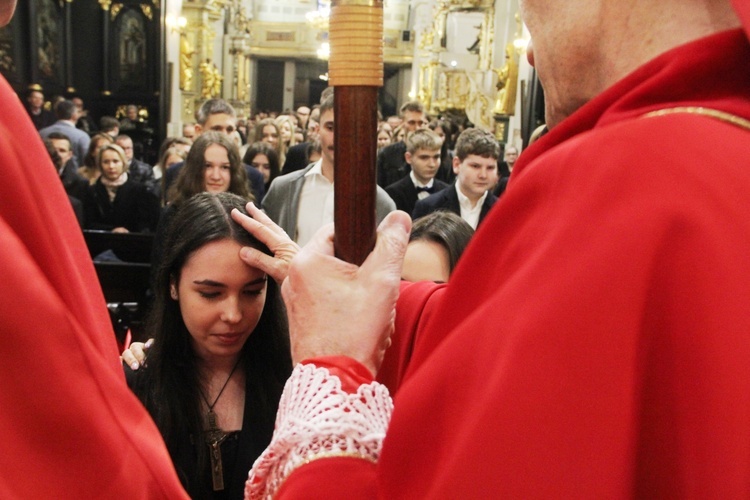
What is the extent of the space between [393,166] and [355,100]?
6.69 m

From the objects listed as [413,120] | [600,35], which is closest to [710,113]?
[600,35]

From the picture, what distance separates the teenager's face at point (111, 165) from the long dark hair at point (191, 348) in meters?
4.53

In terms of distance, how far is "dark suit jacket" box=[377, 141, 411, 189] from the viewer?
309 inches

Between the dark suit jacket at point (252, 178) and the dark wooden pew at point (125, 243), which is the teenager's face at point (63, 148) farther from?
the dark wooden pew at point (125, 243)

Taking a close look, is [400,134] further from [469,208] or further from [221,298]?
[221,298]

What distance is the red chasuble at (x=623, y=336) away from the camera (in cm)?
84

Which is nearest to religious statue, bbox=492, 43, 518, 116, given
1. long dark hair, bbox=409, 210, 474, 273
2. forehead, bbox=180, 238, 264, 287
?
long dark hair, bbox=409, 210, 474, 273

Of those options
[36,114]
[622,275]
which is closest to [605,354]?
[622,275]

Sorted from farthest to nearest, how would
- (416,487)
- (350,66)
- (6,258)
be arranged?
(350,66) → (416,487) → (6,258)

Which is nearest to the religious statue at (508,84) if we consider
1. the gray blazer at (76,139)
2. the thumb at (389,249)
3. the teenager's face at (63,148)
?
the gray blazer at (76,139)

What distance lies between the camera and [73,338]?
2.92 ft

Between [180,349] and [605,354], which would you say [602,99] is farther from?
[180,349]

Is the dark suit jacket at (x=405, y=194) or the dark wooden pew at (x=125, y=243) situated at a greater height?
the dark suit jacket at (x=405, y=194)

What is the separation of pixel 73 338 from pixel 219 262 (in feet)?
4.93
